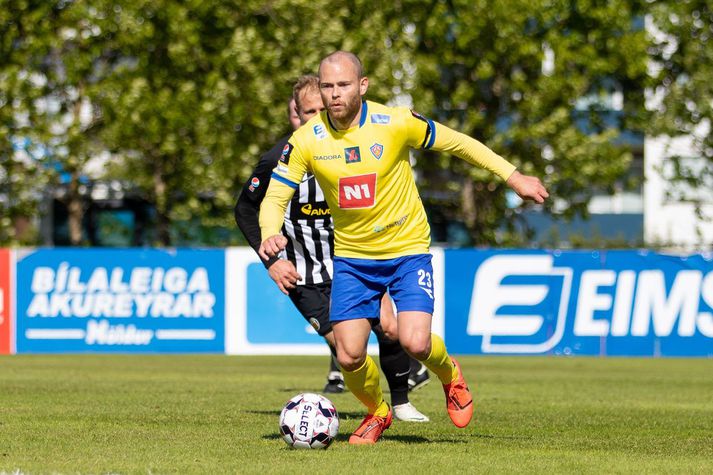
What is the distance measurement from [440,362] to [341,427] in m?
1.33

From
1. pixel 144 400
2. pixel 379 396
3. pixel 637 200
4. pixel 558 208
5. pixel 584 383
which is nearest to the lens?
pixel 379 396

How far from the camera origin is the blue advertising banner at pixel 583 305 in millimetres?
21047

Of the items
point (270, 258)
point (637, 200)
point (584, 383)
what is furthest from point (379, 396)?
point (637, 200)

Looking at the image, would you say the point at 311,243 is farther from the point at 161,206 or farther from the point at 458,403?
the point at 161,206

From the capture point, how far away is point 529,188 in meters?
7.72

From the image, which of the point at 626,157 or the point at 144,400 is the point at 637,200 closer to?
the point at 626,157

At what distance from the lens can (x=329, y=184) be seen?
8008mm

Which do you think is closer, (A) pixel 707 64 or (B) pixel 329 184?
(B) pixel 329 184

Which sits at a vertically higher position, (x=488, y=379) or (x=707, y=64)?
(x=707, y=64)

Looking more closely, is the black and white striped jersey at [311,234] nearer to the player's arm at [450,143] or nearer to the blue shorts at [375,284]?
the blue shorts at [375,284]

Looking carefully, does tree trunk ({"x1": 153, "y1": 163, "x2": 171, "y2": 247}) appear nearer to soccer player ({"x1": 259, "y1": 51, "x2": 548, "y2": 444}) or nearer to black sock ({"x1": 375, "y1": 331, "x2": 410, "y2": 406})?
→ black sock ({"x1": 375, "y1": 331, "x2": 410, "y2": 406})

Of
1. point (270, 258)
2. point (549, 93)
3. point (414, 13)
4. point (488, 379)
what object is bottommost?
point (488, 379)

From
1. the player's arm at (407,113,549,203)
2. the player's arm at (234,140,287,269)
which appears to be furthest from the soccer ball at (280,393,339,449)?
the player's arm at (234,140,287,269)

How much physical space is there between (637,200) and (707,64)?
18037 mm
